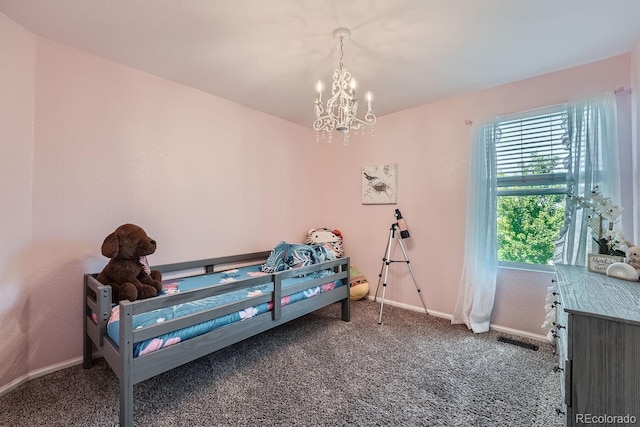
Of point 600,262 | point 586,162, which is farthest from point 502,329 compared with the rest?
point 586,162

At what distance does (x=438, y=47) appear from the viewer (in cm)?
205

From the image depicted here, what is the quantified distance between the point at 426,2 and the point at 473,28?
0.46 m

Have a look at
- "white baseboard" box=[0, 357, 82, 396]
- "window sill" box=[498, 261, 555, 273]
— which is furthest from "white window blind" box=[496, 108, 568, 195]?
"white baseboard" box=[0, 357, 82, 396]

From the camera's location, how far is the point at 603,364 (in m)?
1.06

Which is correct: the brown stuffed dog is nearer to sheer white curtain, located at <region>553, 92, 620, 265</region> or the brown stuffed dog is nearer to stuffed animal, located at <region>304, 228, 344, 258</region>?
stuffed animal, located at <region>304, 228, 344, 258</region>

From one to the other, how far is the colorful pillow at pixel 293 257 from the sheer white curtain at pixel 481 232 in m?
1.46

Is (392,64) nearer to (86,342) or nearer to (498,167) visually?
(498,167)

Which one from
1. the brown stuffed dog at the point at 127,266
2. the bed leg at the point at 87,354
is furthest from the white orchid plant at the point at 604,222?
the bed leg at the point at 87,354

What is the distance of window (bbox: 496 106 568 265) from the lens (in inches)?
96.0

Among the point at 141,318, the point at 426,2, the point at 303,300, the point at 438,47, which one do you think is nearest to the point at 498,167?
the point at 438,47

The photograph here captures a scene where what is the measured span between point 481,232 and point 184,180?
9.74 feet

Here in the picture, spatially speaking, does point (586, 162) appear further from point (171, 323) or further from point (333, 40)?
point (171, 323)

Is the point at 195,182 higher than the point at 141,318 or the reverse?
higher

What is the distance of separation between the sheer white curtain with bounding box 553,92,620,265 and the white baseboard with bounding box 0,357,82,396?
12.9 ft
